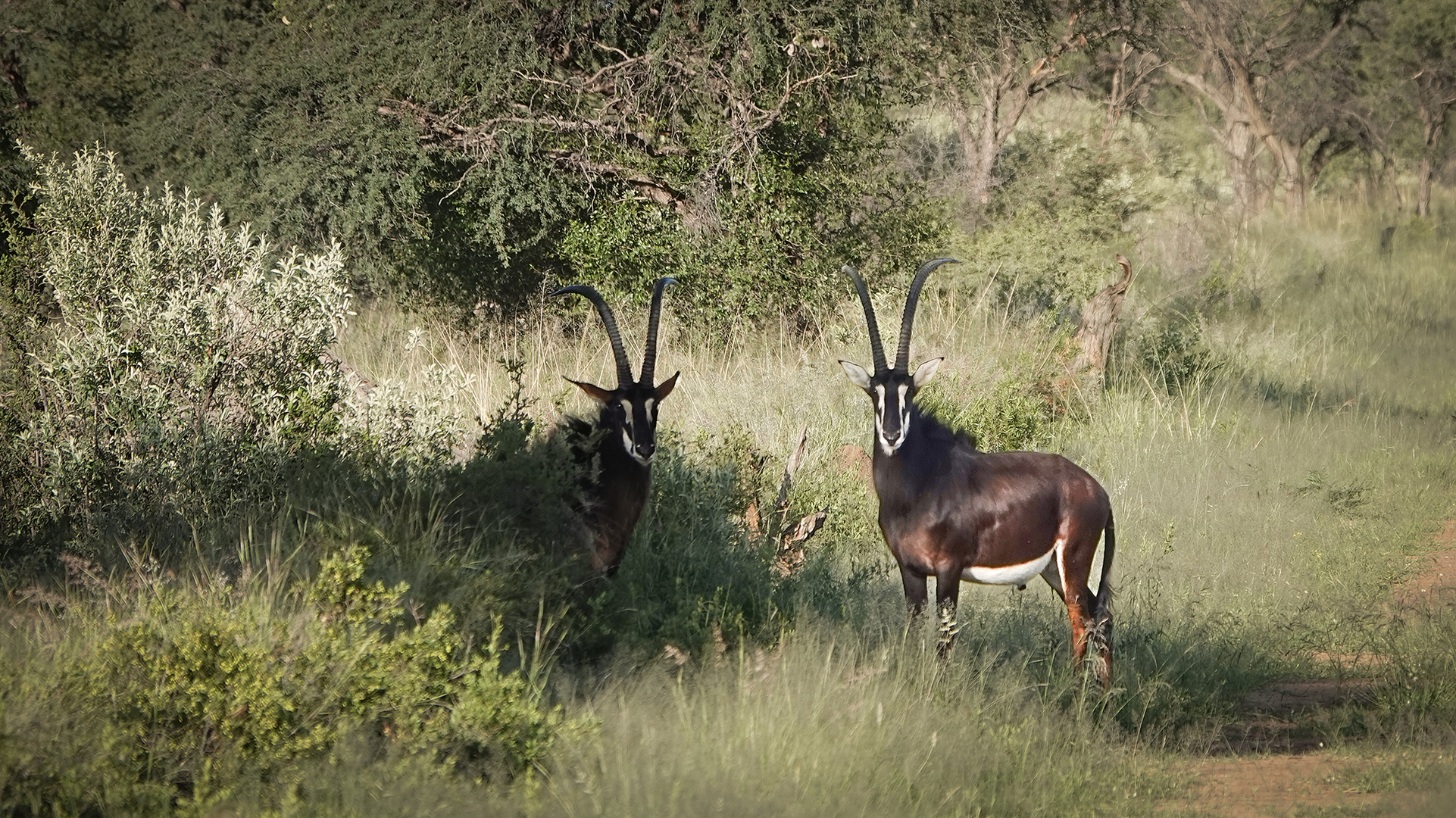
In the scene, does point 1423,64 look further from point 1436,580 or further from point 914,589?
point 914,589

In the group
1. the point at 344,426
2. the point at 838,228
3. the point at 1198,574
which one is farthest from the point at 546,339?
the point at 1198,574

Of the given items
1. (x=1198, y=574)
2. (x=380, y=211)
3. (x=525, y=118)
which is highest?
(x=525, y=118)

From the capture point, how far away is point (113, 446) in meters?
6.44

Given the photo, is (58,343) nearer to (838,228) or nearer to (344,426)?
(344,426)

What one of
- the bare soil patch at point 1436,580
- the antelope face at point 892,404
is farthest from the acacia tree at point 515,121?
the antelope face at point 892,404

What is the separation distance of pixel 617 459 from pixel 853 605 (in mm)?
1445

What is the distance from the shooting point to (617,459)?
6.61 metres

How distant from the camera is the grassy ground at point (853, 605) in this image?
13.1 feet

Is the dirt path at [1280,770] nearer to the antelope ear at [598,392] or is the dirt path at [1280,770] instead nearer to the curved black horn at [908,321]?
the curved black horn at [908,321]

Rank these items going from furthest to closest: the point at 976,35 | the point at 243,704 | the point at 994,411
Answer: the point at 976,35 < the point at 994,411 < the point at 243,704

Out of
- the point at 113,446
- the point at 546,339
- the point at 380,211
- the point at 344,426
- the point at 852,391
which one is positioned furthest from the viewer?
the point at 546,339

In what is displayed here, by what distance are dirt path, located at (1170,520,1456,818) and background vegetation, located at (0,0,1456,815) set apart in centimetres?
10

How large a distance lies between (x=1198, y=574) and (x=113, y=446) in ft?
21.3

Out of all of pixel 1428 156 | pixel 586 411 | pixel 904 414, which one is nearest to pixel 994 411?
pixel 586 411
